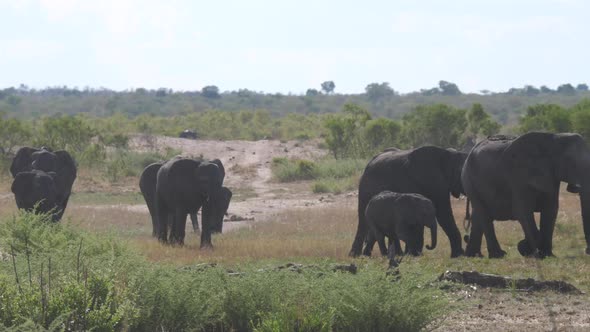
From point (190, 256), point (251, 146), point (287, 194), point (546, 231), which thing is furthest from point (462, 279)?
point (251, 146)

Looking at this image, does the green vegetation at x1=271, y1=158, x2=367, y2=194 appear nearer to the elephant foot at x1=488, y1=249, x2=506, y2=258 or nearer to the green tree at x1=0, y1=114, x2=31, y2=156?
Result: the green tree at x1=0, y1=114, x2=31, y2=156

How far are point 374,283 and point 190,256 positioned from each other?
887 centimetres

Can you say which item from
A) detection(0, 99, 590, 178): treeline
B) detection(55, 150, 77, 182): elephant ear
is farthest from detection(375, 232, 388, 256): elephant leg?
detection(0, 99, 590, 178): treeline

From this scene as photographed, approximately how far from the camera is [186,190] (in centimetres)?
2314

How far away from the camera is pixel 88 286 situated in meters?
11.1

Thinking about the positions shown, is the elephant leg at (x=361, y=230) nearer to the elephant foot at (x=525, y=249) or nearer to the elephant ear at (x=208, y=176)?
the elephant foot at (x=525, y=249)

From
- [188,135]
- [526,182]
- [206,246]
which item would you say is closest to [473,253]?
[526,182]

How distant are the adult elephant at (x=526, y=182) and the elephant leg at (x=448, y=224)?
274mm

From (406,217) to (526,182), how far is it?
2239 millimetres

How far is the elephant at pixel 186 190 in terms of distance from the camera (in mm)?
22875

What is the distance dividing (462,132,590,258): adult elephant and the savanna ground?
1.65ft

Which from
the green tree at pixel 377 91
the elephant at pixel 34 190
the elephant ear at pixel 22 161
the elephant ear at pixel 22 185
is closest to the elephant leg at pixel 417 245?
the elephant at pixel 34 190

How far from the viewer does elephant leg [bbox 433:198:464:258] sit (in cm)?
1961

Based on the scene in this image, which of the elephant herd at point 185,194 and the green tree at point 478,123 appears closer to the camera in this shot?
the elephant herd at point 185,194
